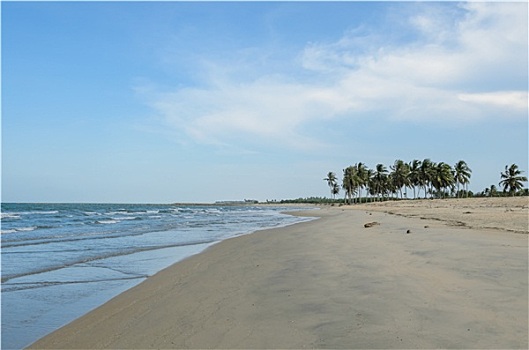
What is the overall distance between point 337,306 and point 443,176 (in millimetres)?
92988

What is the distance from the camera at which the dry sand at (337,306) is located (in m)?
4.67

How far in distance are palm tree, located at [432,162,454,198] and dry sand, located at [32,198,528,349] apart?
86420 mm

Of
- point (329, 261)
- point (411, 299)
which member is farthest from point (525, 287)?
point (329, 261)

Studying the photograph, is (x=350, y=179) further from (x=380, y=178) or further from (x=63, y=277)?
(x=63, y=277)

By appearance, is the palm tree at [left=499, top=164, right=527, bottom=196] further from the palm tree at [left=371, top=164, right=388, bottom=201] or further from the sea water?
the sea water

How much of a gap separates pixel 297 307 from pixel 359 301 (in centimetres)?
95

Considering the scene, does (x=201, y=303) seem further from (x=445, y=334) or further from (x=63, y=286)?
(x=63, y=286)

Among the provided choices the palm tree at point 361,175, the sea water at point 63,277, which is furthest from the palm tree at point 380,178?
the sea water at point 63,277

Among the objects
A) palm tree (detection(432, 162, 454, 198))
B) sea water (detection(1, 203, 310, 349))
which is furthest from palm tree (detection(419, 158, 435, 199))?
sea water (detection(1, 203, 310, 349))

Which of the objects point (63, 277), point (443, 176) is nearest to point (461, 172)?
point (443, 176)

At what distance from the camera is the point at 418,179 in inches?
3920

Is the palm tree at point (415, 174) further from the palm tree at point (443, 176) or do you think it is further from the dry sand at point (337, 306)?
the dry sand at point (337, 306)

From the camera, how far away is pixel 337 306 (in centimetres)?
581

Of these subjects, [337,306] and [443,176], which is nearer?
[337,306]
